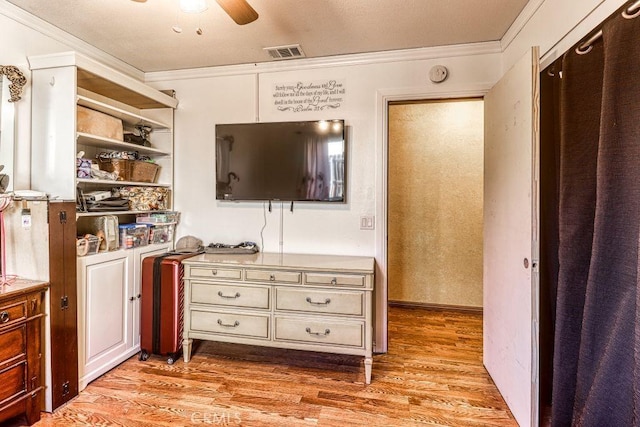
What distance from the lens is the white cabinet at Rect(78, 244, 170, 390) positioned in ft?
7.25

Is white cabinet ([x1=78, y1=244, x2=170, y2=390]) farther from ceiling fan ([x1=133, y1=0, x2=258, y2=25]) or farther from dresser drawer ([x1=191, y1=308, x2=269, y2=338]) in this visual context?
ceiling fan ([x1=133, y1=0, x2=258, y2=25])

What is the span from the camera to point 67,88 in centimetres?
211

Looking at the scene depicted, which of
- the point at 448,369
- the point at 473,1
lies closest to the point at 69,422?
the point at 448,369

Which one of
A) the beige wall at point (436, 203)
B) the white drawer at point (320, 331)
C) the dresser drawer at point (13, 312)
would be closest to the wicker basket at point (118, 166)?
the dresser drawer at point (13, 312)

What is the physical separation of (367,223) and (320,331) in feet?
3.14

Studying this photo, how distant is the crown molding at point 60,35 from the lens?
210 cm

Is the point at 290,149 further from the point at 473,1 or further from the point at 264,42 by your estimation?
the point at 473,1

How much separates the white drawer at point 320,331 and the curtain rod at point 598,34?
74.4 inches

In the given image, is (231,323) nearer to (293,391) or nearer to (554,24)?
(293,391)

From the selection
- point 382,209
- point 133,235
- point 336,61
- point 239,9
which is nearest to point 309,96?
point 336,61

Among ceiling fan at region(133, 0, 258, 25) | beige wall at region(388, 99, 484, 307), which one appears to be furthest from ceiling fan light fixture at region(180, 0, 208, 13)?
beige wall at region(388, 99, 484, 307)

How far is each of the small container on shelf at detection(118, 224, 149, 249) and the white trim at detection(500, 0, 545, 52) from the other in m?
3.13

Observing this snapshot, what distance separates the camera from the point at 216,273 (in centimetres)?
247

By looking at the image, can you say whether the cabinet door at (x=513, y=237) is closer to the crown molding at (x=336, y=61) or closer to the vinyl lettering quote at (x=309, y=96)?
the crown molding at (x=336, y=61)
